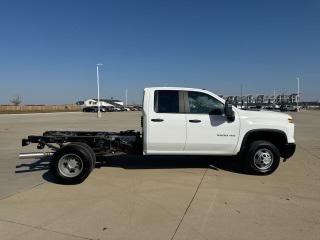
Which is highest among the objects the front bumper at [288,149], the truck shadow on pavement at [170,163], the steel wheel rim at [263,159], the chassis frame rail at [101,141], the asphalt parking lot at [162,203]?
the chassis frame rail at [101,141]

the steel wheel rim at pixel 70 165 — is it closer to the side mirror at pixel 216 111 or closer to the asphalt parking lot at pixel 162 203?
the asphalt parking lot at pixel 162 203

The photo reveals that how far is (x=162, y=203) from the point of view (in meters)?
6.20

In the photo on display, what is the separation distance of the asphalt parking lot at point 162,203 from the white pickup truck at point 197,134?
0.54 m

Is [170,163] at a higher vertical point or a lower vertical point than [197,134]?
lower

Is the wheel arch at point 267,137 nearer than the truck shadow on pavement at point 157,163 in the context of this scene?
Yes

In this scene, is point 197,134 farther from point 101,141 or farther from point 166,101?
point 101,141

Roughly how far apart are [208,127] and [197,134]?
0.29 m

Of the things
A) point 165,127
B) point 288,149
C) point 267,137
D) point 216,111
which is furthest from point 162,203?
point 288,149

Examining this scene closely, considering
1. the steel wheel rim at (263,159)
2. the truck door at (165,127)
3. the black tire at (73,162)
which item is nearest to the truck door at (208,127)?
the truck door at (165,127)

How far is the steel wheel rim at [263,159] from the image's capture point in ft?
27.6

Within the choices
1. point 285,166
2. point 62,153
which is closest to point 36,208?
point 62,153

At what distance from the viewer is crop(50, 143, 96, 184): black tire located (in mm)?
7531


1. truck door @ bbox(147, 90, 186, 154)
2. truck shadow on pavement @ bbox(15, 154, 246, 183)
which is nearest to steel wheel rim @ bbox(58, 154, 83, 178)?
truck shadow on pavement @ bbox(15, 154, 246, 183)

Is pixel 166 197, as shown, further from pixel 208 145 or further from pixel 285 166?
pixel 285 166
